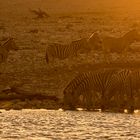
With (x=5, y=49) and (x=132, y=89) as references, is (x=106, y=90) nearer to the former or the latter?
(x=132, y=89)

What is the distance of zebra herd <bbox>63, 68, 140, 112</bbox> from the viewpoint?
15052 millimetres

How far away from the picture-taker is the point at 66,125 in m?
12.5

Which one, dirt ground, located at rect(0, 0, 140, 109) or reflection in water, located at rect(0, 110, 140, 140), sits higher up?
dirt ground, located at rect(0, 0, 140, 109)

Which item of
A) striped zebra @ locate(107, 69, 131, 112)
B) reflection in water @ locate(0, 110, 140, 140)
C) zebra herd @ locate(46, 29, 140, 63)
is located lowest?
reflection in water @ locate(0, 110, 140, 140)

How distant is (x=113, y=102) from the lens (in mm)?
15117

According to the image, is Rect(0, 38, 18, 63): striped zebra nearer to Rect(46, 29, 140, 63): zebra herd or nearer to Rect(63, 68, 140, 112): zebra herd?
Rect(46, 29, 140, 63): zebra herd

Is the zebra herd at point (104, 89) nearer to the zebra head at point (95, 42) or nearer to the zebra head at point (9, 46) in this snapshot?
the zebra head at point (95, 42)

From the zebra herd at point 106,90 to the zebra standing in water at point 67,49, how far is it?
946cm

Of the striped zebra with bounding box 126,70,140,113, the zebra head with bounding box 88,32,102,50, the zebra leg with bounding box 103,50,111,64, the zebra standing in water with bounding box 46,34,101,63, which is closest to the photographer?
the striped zebra with bounding box 126,70,140,113

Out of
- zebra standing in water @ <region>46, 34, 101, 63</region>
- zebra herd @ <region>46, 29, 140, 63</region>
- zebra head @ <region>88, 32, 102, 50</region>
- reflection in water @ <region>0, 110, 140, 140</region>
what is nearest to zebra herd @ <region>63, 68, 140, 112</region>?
reflection in water @ <region>0, 110, 140, 140</region>

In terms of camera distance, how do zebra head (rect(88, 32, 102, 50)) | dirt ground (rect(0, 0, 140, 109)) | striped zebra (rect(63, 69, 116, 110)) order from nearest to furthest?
1. striped zebra (rect(63, 69, 116, 110))
2. dirt ground (rect(0, 0, 140, 109))
3. zebra head (rect(88, 32, 102, 50))

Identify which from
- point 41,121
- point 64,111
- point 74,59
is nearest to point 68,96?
point 64,111

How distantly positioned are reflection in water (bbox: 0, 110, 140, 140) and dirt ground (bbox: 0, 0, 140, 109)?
2.97 meters

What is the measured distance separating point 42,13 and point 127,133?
39.2 meters
